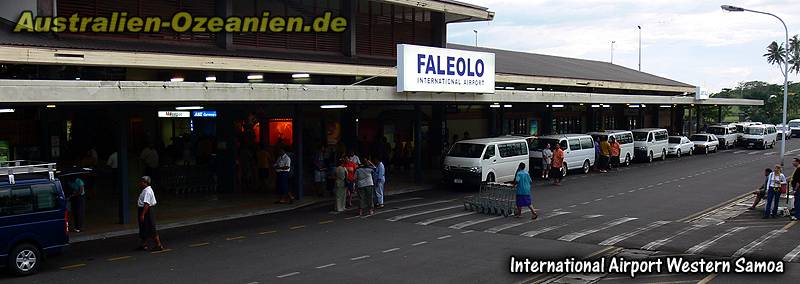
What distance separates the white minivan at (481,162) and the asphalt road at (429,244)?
1950 millimetres

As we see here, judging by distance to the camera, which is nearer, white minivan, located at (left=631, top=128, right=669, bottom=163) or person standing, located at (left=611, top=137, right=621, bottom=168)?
Answer: person standing, located at (left=611, top=137, right=621, bottom=168)

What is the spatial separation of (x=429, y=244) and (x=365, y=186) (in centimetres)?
465

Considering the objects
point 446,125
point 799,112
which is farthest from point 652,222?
point 799,112

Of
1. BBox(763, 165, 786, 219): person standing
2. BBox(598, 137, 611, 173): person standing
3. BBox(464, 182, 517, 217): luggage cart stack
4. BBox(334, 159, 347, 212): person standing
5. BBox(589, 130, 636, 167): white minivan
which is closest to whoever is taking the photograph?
BBox(763, 165, 786, 219): person standing

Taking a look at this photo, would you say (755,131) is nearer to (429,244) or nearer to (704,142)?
(704,142)

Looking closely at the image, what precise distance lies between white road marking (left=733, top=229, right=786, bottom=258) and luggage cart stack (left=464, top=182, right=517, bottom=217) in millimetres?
5979

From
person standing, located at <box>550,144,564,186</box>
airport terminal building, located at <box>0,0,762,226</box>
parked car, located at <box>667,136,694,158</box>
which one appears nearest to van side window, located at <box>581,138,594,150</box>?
airport terminal building, located at <box>0,0,762,226</box>

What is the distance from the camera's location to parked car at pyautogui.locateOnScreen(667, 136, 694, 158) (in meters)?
39.9

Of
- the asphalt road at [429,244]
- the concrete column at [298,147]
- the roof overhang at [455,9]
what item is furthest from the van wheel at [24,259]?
the roof overhang at [455,9]

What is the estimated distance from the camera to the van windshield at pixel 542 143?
29058mm

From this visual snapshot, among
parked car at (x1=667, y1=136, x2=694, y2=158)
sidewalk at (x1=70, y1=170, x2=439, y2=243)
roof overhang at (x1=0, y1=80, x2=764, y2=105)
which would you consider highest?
roof overhang at (x1=0, y1=80, x2=764, y2=105)

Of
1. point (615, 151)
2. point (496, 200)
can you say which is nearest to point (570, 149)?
point (615, 151)

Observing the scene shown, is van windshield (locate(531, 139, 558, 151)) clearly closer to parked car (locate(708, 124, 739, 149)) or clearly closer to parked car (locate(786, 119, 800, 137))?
parked car (locate(708, 124, 739, 149))

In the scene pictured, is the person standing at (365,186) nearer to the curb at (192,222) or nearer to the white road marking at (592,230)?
the curb at (192,222)
